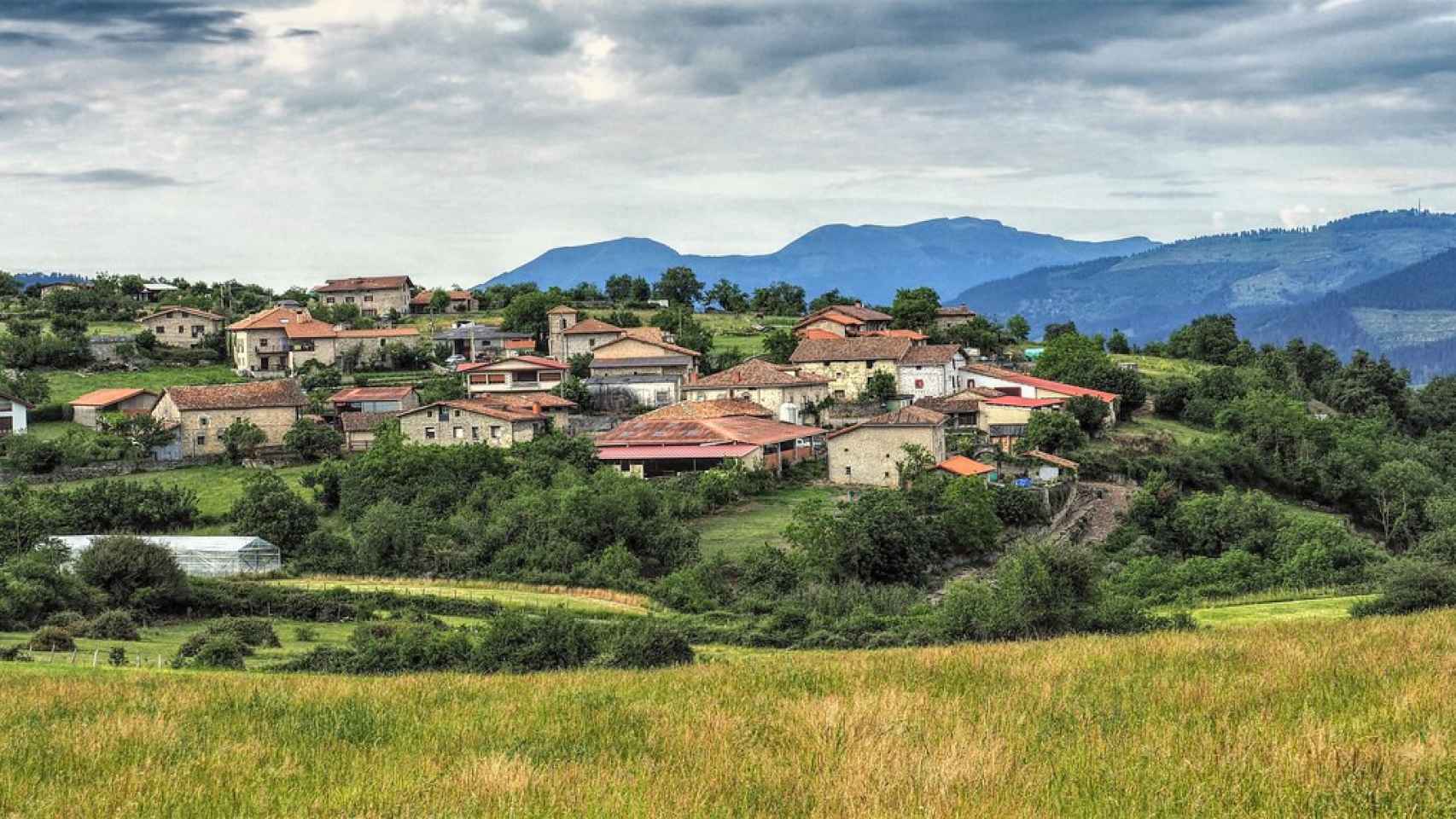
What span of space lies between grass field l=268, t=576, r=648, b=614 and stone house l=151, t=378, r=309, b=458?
18.0 m

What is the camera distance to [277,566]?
42.2 meters

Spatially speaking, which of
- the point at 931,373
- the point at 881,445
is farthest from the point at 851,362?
the point at 881,445

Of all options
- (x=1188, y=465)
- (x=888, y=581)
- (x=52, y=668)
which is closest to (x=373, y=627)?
(x=52, y=668)

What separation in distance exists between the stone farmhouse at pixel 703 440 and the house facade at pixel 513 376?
35.7ft

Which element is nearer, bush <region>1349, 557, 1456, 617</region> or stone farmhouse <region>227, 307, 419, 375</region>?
bush <region>1349, 557, 1456, 617</region>

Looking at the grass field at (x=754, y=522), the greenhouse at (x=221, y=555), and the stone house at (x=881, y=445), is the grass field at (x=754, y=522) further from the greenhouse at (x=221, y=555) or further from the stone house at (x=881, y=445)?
the greenhouse at (x=221, y=555)

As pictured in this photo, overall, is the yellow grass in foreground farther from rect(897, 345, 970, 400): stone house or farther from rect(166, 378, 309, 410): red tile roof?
rect(897, 345, 970, 400): stone house

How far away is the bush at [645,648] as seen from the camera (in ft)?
71.4

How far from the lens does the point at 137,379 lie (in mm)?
67500

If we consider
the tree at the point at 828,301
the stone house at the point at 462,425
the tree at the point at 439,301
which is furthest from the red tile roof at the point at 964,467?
the tree at the point at 439,301

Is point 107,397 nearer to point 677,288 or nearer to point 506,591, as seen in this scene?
point 506,591

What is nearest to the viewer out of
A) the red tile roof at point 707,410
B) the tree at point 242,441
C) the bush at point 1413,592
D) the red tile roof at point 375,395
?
the bush at point 1413,592

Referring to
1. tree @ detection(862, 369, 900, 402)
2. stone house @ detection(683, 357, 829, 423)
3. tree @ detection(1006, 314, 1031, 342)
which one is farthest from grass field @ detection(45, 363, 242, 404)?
tree @ detection(1006, 314, 1031, 342)

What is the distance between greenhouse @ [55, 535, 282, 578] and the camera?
41.7 metres
